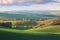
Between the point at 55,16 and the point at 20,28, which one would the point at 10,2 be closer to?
the point at 20,28

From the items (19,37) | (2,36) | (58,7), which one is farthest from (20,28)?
(58,7)

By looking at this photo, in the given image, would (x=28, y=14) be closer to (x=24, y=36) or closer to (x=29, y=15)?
(x=29, y=15)

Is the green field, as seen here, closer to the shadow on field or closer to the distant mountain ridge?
the shadow on field

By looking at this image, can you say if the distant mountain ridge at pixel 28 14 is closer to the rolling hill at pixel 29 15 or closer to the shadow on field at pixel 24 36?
the rolling hill at pixel 29 15

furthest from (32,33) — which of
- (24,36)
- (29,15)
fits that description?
(29,15)

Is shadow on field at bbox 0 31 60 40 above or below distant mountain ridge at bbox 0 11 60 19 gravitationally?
below

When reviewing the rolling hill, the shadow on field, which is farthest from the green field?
the rolling hill

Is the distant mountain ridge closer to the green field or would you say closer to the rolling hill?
the rolling hill

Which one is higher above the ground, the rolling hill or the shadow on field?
the rolling hill
